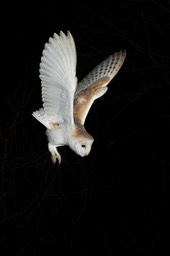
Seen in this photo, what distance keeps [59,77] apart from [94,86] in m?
0.63

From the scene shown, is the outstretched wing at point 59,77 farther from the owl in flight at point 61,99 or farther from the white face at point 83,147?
the white face at point 83,147

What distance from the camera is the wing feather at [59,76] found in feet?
8.47

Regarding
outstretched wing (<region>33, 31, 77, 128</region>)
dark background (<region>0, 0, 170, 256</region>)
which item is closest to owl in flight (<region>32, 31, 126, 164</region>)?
outstretched wing (<region>33, 31, 77, 128</region>)

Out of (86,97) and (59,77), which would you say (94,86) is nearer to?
(86,97)

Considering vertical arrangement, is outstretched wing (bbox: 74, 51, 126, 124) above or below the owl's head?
above

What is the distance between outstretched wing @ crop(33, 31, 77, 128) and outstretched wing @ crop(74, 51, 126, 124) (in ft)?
0.56

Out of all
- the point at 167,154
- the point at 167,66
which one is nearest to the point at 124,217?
the point at 167,154

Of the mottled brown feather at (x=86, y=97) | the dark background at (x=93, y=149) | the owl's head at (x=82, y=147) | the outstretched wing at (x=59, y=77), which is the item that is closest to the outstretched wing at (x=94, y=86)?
the mottled brown feather at (x=86, y=97)

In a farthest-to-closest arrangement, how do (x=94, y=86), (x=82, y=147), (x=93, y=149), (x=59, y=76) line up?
(x=93, y=149) < (x=94, y=86) < (x=59, y=76) < (x=82, y=147)

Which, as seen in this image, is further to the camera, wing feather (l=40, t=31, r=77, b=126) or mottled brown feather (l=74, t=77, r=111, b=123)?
mottled brown feather (l=74, t=77, r=111, b=123)

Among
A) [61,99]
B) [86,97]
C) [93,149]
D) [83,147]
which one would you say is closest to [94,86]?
[86,97]

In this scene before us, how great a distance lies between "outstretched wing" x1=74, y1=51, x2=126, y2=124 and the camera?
3065 millimetres

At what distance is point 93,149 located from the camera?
22.4 ft

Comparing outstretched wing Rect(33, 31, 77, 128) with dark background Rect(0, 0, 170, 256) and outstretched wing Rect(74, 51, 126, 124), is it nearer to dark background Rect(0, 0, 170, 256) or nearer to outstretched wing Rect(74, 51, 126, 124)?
outstretched wing Rect(74, 51, 126, 124)
